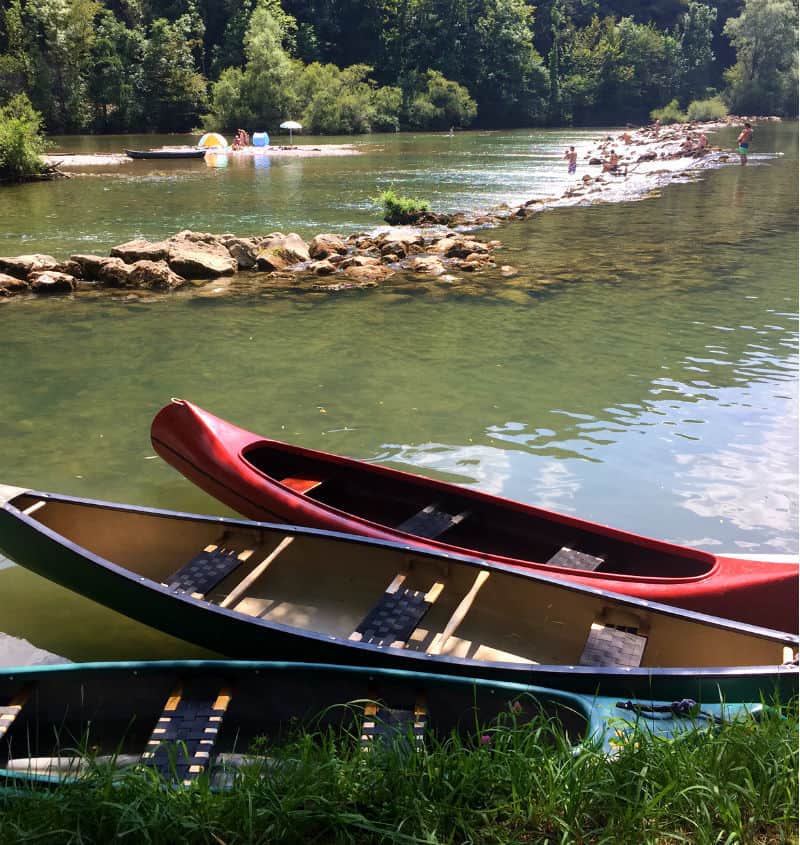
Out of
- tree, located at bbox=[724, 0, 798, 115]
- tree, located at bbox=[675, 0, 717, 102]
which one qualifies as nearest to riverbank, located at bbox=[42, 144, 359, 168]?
tree, located at bbox=[724, 0, 798, 115]

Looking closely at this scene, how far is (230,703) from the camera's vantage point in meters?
3.79

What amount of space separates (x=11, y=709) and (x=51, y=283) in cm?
1125

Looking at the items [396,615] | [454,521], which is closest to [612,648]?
[396,615]

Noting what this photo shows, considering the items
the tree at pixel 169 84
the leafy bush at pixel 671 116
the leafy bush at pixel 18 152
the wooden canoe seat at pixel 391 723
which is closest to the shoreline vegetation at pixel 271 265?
the wooden canoe seat at pixel 391 723

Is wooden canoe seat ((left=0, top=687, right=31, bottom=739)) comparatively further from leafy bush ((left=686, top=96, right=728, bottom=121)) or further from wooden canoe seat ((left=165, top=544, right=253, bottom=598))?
leafy bush ((left=686, top=96, right=728, bottom=121))

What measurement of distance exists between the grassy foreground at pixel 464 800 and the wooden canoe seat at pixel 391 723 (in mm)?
288

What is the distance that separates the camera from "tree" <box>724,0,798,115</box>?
7469cm

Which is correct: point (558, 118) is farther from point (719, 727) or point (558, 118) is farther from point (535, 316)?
point (719, 727)

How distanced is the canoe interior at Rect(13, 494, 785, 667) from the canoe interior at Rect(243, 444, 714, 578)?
570mm

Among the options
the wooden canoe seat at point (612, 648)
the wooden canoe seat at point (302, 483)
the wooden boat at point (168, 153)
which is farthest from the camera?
the wooden boat at point (168, 153)

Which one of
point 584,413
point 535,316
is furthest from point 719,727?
point 535,316

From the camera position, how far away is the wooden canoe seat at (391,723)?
3.41 meters

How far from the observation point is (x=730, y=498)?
23.5 ft

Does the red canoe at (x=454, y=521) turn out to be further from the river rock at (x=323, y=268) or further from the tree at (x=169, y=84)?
the tree at (x=169, y=84)
